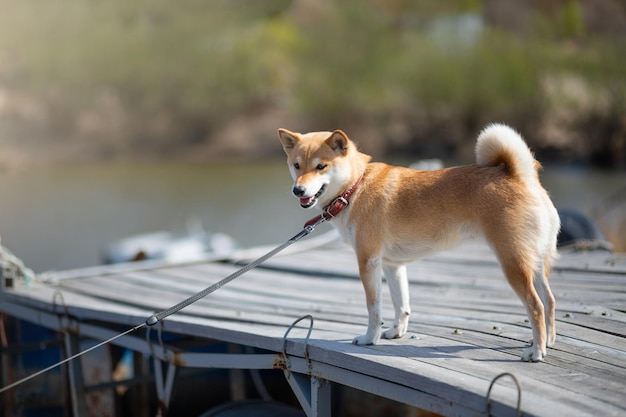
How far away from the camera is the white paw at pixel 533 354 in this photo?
3.95 m

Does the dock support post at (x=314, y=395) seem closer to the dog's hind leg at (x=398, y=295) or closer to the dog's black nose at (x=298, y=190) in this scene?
→ the dog's hind leg at (x=398, y=295)

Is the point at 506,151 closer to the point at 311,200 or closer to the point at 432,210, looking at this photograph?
the point at 432,210

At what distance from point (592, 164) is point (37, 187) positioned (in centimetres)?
2269

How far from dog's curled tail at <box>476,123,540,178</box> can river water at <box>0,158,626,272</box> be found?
52.5 feet

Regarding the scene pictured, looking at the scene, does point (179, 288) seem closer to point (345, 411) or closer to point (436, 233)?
point (345, 411)

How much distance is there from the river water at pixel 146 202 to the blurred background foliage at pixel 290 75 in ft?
9.34

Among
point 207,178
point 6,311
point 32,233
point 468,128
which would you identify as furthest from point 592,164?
point 6,311

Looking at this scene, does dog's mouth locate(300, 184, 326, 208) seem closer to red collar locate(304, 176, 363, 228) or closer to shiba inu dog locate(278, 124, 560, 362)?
shiba inu dog locate(278, 124, 560, 362)

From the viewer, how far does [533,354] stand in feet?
13.0

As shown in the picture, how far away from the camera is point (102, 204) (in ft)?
90.6

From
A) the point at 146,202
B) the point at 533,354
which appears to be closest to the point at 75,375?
the point at 533,354

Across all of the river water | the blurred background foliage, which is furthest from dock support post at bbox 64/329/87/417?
the blurred background foliage

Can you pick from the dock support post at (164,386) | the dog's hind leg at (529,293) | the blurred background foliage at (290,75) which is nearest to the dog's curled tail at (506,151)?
the dog's hind leg at (529,293)

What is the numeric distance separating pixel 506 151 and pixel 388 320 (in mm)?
1652
